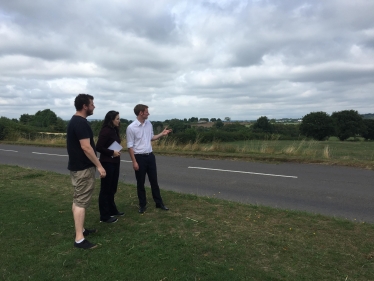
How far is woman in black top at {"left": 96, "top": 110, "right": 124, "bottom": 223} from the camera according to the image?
517 centimetres

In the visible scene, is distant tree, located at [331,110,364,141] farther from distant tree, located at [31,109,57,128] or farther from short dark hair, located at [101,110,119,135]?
short dark hair, located at [101,110,119,135]

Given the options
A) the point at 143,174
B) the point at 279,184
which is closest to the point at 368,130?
the point at 279,184

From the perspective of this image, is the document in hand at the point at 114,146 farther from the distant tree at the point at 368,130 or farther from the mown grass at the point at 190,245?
the distant tree at the point at 368,130

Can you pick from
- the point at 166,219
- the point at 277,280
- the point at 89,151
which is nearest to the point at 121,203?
the point at 166,219

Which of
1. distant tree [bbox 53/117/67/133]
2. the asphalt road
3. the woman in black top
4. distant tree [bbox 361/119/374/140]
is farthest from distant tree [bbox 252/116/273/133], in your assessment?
distant tree [bbox 361/119/374/140]

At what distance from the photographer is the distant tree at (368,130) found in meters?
72.6

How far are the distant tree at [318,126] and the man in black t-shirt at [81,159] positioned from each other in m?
68.6

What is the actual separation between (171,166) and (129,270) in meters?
8.81

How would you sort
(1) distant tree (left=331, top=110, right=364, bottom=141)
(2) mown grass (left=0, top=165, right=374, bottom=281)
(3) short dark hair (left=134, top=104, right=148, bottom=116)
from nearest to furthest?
(2) mown grass (left=0, top=165, right=374, bottom=281)
(3) short dark hair (left=134, top=104, right=148, bottom=116)
(1) distant tree (left=331, top=110, right=364, bottom=141)

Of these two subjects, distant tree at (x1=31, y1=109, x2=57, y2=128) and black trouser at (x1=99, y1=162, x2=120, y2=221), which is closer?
black trouser at (x1=99, y1=162, x2=120, y2=221)

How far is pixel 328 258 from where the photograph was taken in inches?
150

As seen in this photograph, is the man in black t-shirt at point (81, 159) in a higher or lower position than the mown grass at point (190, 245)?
higher

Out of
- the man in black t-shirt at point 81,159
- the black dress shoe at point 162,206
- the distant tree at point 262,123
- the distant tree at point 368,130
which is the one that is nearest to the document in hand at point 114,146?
the man in black t-shirt at point 81,159

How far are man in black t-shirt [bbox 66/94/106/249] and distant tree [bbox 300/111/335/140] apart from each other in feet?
225
